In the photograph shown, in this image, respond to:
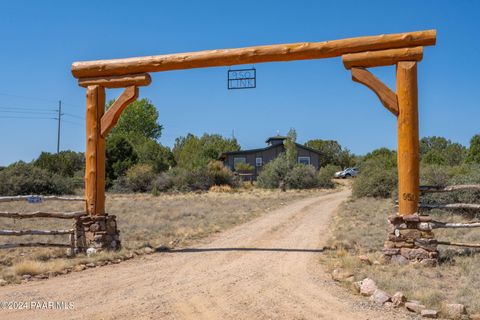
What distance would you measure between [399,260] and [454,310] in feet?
10.8

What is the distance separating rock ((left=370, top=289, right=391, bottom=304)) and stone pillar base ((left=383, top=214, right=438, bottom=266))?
268cm

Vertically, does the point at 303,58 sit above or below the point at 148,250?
above

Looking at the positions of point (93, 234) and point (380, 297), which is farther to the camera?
point (93, 234)

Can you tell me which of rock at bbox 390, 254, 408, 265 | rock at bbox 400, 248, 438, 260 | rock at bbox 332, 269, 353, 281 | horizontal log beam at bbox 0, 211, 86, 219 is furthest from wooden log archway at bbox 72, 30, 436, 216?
rock at bbox 332, 269, 353, 281

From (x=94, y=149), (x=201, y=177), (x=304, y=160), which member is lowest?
(x=201, y=177)

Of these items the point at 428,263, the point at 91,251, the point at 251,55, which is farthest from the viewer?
the point at 91,251

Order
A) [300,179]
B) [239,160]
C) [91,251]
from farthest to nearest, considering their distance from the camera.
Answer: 1. [239,160]
2. [300,179]
3. [91,251]

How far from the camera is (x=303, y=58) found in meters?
10.0

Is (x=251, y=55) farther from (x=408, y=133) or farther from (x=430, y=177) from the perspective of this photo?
(x=430, y=177)

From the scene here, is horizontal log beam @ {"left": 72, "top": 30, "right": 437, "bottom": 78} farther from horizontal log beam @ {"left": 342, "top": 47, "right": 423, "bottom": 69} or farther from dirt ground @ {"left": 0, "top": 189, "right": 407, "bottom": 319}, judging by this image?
dirt ground @ {"left": 0, "top": 189, "right": 407, "bottom": 319}

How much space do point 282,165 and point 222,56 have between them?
28252 mm

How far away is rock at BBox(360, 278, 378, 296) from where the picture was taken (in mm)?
6637

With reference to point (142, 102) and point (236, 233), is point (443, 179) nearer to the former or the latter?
point (236, 233)

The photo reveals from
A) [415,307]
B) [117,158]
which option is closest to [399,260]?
[415,307]
